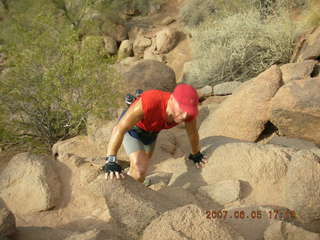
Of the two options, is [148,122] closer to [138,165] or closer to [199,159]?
[138,165]

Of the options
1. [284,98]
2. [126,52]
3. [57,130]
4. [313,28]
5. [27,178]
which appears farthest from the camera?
[126,52]

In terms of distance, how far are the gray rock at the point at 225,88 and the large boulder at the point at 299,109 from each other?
2.58 meters

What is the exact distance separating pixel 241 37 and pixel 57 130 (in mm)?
5331

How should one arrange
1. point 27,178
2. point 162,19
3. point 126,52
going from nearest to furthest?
point 27,178, point 126,52, point 162,19

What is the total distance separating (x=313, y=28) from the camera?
770cm

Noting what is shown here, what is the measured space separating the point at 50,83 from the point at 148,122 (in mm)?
3008

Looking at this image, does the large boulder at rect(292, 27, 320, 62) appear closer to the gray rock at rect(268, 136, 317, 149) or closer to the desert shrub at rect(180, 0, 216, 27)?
the gray rock at rect(268, 136, 317, 149)

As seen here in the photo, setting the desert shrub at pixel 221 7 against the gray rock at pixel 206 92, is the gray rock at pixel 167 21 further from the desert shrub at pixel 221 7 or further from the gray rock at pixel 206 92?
the gray rock at pixel 206 92

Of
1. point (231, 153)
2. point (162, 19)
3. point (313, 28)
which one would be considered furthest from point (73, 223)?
point (162, 19)

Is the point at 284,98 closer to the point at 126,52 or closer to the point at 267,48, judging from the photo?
the point at 267,48

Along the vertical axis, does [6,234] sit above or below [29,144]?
above

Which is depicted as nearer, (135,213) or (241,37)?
(135,213)

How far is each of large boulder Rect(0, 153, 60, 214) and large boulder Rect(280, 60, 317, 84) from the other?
3794mm

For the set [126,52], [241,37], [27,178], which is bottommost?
[126,52]
